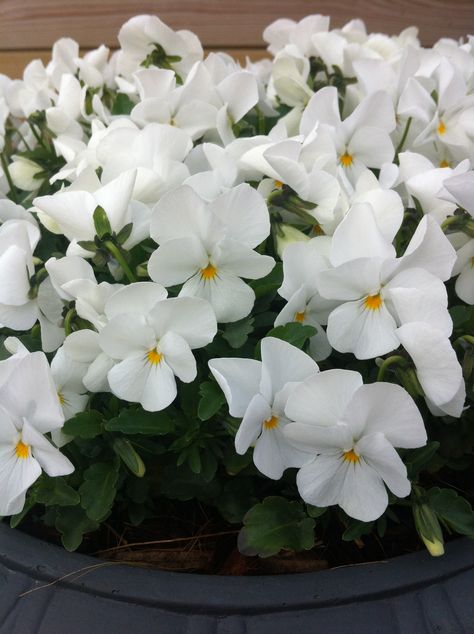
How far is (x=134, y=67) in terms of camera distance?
120 cm

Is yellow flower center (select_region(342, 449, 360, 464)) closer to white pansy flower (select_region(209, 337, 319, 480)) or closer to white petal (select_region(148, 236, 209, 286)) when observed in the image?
white pansy flower (select_region(209, 337, 319, 480))

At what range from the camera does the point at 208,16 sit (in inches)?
69.9

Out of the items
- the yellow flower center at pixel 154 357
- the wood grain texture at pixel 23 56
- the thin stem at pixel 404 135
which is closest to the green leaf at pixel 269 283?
the yellow flower center at pixel 154 357

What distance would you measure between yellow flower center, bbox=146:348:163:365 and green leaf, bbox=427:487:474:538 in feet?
0.97

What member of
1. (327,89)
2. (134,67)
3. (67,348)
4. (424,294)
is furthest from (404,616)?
(134,67)

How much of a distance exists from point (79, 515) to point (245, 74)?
22.8 inches

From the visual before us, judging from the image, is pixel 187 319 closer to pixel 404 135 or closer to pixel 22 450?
pixel 22 450

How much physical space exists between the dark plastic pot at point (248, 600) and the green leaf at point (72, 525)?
0.03m

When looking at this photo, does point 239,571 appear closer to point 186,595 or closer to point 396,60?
point 186,595

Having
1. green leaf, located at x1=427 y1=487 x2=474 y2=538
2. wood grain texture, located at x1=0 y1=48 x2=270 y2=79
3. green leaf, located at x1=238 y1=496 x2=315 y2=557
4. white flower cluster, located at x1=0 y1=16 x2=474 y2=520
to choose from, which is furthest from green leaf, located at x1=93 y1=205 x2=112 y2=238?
wood grain texture, located at x1=0 y1=48 x2=270 y2=79

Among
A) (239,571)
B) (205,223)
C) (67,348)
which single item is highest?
(205,223)

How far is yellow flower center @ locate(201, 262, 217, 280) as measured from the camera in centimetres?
68

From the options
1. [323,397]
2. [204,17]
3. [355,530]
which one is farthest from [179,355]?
[204,17]

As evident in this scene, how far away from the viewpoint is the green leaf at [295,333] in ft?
→ 2.16
